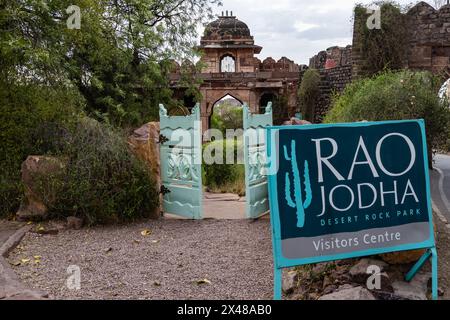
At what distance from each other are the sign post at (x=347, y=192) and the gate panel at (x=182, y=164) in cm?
393

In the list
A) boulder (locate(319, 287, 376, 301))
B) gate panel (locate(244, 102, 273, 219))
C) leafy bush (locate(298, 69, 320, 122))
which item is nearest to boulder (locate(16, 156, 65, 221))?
gate panel (locate(244, 102, 273, 219))

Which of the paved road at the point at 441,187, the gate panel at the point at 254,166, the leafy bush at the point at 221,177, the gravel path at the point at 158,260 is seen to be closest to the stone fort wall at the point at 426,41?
the paved road at the point at 441,187

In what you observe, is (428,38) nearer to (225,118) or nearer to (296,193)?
(296,193)

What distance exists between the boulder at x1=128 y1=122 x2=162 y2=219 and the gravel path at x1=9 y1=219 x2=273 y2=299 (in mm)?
736

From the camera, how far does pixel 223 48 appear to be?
26094 mm

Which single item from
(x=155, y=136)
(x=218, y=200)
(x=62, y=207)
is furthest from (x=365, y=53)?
(x=62, y=207)

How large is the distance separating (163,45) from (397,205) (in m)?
11.4

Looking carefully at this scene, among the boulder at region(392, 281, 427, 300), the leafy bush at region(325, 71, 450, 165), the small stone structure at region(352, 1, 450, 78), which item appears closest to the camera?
the boulder at region(392, 281, 427, 300)

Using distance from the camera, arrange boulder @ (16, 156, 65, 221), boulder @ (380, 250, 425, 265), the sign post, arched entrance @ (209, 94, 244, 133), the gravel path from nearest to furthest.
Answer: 1. the sign post
2. boulder @ (380, 250, 425, 265)
3. the gravel path
4. boulder @ (16, 156, 65, 221)
5. arched entrance @ (209, 94, 244, 133)

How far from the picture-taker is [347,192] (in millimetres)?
3986

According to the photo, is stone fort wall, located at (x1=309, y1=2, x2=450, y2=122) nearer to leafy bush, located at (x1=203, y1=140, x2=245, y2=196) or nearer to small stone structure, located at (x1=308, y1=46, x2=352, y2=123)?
small stone structure, located at (x1=308, y1=46, x2=352, y2=123)

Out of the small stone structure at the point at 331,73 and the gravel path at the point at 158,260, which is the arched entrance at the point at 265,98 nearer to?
the small stone structure at the point at 331,73

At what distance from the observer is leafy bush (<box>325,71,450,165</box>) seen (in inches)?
410

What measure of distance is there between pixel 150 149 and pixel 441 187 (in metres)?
5.61
